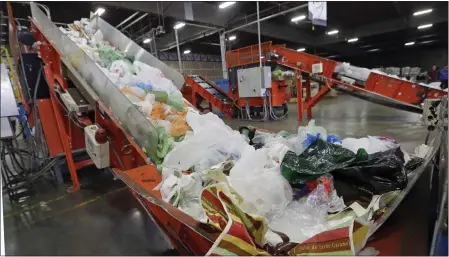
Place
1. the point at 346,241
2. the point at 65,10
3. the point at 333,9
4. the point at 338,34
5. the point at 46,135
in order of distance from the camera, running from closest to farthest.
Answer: the point at 346,241
the point at 46,135
the point at 65,10
the point at 333,9
the point at 338,34

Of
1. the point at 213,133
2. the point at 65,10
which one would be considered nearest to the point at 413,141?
the point at 213,133

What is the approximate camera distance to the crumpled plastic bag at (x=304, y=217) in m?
1.14

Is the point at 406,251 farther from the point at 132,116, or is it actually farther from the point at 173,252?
the point at 132,116

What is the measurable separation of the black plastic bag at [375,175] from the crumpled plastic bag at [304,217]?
5.9 inches

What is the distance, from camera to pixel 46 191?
284 centimetres

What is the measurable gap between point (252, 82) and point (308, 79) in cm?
145

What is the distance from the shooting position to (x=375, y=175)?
1.24 m

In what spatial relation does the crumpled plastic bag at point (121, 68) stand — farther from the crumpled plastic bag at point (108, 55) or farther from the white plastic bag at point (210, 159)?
the white plastic bag at point (210, 159)

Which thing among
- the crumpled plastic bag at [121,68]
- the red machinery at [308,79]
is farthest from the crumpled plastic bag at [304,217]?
the red machinery at [308,79]

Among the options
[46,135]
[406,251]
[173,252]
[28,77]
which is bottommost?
[173,252]

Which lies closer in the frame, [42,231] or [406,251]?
[406,251]

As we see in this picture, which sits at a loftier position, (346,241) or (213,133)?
(213,133)

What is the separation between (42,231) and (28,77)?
1.79 meters

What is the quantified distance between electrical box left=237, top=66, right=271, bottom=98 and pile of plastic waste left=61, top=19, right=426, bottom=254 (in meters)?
3.76
